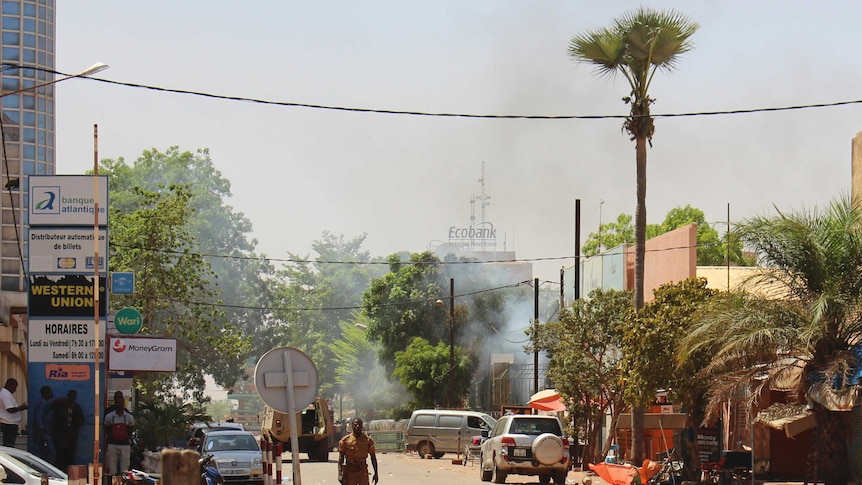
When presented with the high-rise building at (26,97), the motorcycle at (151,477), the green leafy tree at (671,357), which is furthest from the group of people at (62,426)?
the high-rise building at (26,97)

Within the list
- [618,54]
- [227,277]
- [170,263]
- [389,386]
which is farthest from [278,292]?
[618,54]

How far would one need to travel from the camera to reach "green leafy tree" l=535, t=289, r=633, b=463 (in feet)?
121

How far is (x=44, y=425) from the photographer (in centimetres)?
2361

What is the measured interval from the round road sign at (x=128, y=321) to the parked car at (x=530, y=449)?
898 centimetres

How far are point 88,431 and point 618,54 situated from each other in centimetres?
1478

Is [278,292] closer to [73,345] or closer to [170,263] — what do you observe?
[170,263]

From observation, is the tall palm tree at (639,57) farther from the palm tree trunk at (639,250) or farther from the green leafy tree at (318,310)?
the green leafy tree at (318,310)

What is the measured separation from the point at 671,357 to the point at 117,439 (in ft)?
36.9

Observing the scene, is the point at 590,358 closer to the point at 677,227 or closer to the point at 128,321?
the point at 128,321

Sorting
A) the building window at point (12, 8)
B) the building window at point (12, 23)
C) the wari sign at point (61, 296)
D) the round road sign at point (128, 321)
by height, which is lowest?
the round road sign at point (128, 321)

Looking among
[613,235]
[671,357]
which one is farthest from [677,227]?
[671,357]

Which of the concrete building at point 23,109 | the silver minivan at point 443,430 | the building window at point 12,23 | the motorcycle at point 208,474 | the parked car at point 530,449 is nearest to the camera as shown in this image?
the motorcycle at point 208,474

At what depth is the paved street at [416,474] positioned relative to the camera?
29.3m

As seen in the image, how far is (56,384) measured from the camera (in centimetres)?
2489
